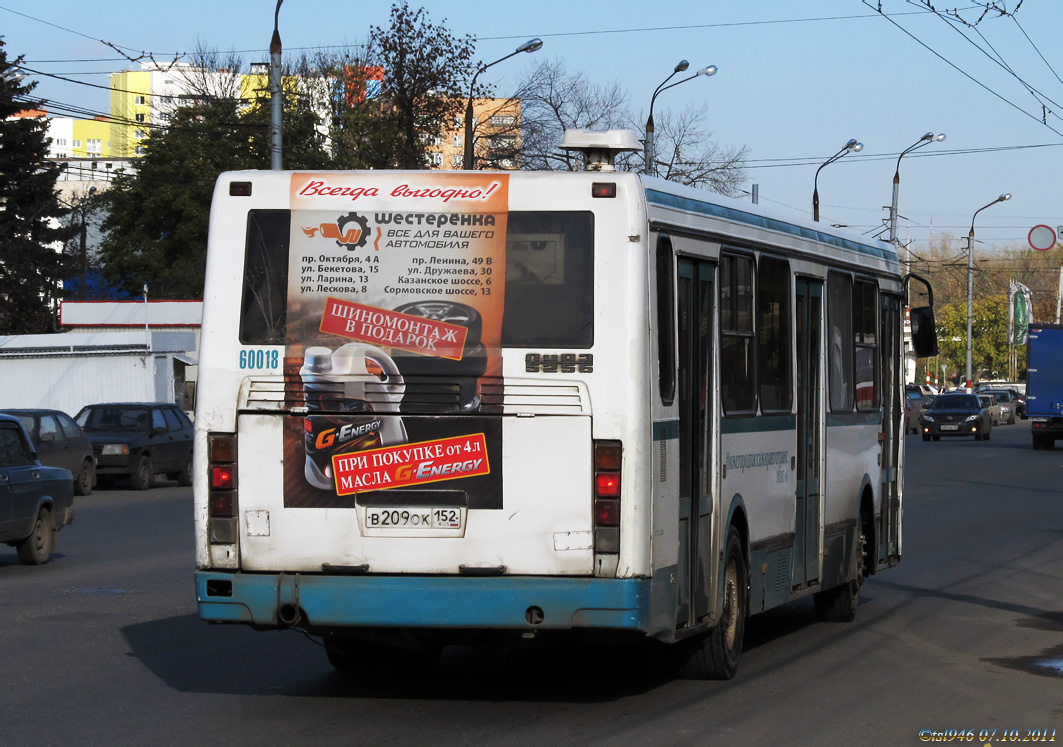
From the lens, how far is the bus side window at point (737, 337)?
853 cm

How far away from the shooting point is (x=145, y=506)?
78.7 ft

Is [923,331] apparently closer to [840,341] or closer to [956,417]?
[840,341]

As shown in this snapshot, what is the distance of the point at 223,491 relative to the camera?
7438mm

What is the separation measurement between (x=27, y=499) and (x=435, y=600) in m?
9.23

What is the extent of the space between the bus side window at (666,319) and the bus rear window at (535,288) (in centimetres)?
46

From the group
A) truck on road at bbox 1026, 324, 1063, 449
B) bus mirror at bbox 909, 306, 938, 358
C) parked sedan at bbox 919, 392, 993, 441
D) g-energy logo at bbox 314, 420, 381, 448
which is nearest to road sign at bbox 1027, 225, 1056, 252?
truck on road at bbox 1026, 324, 1063, 449

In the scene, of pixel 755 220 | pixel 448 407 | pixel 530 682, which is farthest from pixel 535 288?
pixel 530 682

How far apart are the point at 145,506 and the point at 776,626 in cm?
1484

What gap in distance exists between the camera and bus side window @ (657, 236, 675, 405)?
294 inches

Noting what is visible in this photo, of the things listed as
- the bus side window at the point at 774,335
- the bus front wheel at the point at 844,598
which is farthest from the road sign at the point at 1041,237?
the bus side window at the point at 774,335

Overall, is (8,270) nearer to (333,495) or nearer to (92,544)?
(92,544)

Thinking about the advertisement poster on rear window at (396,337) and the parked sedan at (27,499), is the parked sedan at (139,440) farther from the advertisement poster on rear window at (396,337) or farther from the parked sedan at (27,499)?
the advertisement poster on rear window at (396,337)

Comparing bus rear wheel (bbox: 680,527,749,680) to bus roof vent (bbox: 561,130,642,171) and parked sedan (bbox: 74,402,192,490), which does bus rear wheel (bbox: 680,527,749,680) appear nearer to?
bus roof vent (bbox: 561,130,642,171)

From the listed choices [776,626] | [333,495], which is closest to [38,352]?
[776,626]
